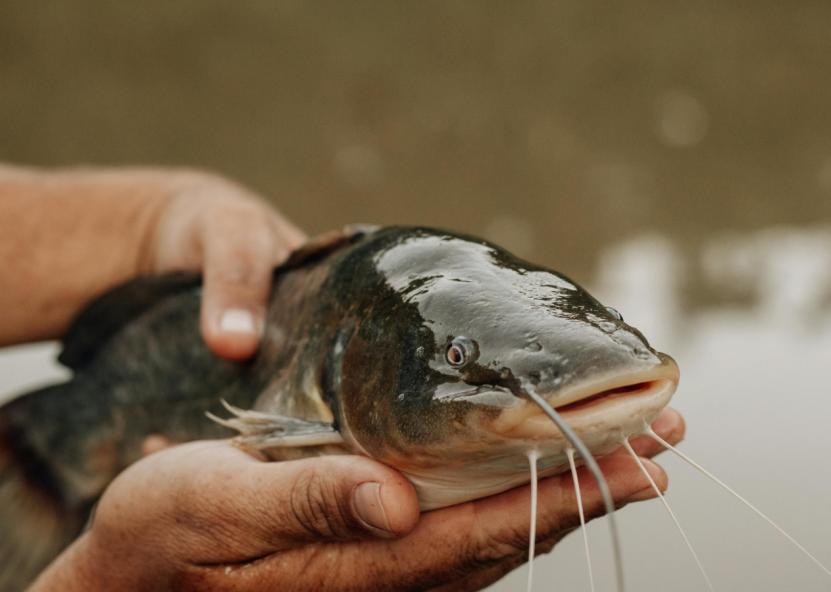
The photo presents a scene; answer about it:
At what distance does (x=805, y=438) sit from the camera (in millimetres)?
3074

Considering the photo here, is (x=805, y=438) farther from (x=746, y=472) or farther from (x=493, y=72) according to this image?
(x=493, y=72)

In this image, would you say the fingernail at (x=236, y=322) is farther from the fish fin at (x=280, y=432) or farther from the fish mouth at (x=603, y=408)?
the fish mouth at (x=603, y=408)

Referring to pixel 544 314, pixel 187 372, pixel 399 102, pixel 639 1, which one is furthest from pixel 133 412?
pixel 639 1

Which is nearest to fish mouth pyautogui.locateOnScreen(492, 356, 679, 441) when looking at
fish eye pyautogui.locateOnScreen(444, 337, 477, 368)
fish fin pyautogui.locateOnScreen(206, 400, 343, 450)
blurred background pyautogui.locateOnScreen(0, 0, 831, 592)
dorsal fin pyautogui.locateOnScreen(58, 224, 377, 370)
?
fish eye pyautogui.locateOnScreen(444, 337, 477, 368)

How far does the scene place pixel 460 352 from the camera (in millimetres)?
1412

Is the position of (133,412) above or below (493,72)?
below

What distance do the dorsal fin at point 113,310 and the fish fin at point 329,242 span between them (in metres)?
0.42

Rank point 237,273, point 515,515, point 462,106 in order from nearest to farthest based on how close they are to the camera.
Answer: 1. point 515,515
2. point 237,273
3. point 462,106

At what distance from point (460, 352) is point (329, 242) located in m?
0.65

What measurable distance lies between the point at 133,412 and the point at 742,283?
285cm

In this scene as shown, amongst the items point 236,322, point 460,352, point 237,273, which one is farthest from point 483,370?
point 237,273

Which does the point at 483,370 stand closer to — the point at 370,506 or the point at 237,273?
the point at 370,506

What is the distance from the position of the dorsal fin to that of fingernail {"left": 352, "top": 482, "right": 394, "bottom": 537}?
108cm

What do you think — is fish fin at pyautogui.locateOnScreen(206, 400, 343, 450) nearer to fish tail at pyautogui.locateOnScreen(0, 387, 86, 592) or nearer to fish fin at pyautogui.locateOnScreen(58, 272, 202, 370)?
fish fin at pyautogui.locateOnScreen(58, 272, 202, 370)
